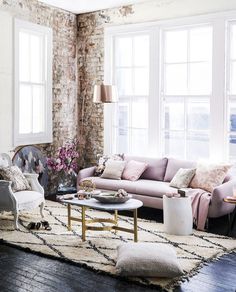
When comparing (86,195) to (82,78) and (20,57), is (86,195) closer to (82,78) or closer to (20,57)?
(20,57)

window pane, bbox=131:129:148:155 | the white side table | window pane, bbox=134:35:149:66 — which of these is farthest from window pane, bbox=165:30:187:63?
the white side table

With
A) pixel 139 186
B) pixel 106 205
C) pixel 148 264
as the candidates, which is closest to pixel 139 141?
pixel 139 186

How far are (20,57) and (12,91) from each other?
631 mm

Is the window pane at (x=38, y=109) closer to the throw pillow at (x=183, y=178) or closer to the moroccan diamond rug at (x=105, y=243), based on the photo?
the moroccan diamond rug at (x=105, y=243)

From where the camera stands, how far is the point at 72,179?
309 inches

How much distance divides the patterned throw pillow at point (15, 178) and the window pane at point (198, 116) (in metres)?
2.76

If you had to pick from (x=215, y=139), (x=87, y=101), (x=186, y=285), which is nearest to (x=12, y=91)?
(x=87, y=101)

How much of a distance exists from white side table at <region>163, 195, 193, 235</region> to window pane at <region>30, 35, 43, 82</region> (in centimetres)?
345

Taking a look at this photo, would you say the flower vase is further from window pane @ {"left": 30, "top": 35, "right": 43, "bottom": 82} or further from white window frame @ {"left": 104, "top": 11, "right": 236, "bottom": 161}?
window pane @ {"left": 30, "top": 35, "right": 43, "bottom": 82}

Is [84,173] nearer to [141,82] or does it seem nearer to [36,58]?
[141,82]

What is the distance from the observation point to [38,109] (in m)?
7.56

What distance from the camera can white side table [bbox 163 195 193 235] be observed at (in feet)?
17.4

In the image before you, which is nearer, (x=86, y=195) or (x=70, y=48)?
(x=86, y=195)

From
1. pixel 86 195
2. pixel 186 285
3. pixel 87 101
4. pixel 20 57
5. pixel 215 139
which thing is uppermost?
pixel 20 57
